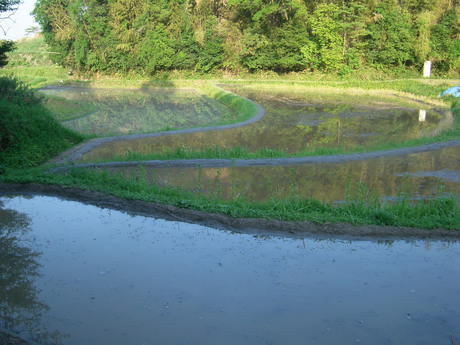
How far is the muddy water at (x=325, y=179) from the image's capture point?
8492 millimetres

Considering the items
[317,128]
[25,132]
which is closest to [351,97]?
[317,128]

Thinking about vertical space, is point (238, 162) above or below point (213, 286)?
above

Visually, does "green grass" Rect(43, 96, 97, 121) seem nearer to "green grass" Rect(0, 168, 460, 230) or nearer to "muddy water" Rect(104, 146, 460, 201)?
"muddy water" Rect(104, 146, 460, 201)

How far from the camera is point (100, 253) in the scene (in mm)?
5684

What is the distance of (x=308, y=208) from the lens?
7.11 m

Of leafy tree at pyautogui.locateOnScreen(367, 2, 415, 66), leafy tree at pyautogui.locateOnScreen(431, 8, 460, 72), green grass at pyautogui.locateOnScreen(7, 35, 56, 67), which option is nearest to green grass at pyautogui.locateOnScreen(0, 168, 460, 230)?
leafy tree at pyautogui.locateOnScreen(367, 2, 415, 66)

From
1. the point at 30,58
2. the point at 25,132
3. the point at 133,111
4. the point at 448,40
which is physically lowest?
the point at 133,111

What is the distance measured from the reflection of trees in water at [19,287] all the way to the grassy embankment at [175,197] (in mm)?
1985

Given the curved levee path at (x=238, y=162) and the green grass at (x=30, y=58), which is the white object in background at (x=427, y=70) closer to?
the curved levee path at (x=238, y=162)

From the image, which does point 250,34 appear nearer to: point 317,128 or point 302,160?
point 317,128

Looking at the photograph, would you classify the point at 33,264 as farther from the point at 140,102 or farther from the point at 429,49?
the point at 429,49

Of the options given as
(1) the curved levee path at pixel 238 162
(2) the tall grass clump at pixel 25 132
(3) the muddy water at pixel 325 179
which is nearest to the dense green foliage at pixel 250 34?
(1) the curved levee path at pixel 238 162

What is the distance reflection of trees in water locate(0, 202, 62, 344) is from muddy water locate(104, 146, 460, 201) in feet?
10.3

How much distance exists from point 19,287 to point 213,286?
2.08m
